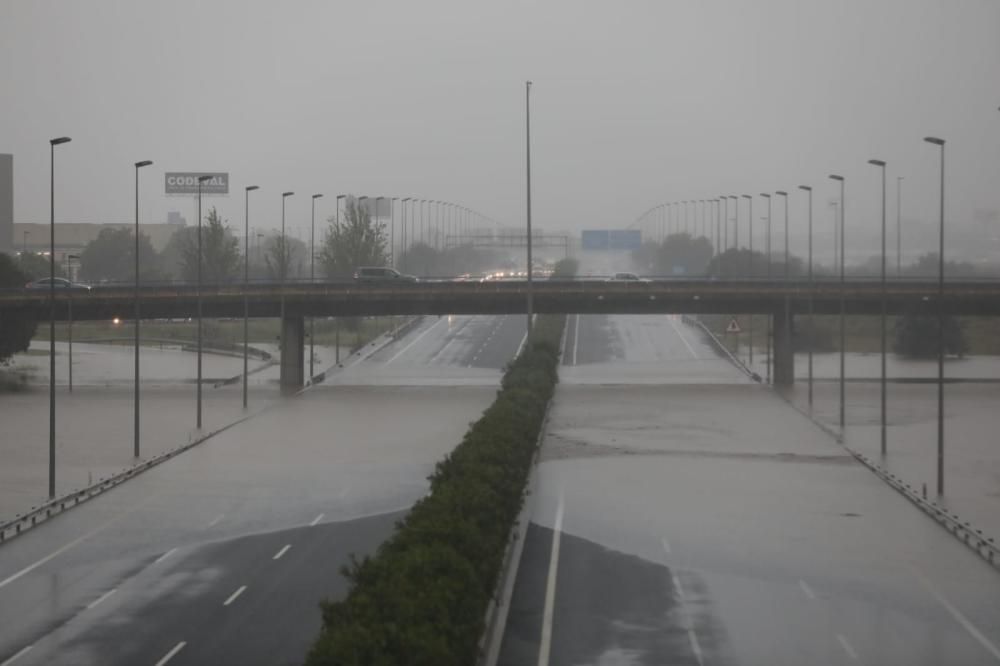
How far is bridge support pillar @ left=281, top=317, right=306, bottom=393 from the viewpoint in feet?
234

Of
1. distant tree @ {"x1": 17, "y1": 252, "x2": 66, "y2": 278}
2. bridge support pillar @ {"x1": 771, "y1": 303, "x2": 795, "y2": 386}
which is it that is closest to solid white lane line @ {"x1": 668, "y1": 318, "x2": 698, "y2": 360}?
bridge support pillar @ {"x1": 771, "y1": 303, "x2": 795, "y2": 386}

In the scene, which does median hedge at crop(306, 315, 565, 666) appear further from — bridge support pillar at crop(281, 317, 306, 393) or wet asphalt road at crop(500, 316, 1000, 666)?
bridge support pillar at crop(281, 317, 306, 393)

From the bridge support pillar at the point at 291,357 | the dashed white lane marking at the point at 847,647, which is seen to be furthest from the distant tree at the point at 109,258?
the dashed white lane marking at the point at 847,647

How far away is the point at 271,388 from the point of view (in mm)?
71062

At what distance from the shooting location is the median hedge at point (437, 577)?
45.9 ft

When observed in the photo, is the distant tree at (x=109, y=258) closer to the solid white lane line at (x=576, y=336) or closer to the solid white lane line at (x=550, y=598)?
the solid white lane line at (x=576, y=336)

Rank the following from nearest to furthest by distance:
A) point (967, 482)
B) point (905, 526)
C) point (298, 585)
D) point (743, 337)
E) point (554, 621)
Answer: point (554, 621) < point (298, 585) < point (905, 526) < point (967, 482) < point (743, 337)

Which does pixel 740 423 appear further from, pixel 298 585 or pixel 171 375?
pixel 171 375

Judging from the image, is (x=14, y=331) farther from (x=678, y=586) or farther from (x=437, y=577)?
(x=437, y=577)

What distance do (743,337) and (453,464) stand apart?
84.4 metres

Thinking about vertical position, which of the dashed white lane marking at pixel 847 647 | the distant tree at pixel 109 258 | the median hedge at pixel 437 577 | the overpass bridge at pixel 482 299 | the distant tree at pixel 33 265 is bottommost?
the dashed white lane marking at pixel 847 647

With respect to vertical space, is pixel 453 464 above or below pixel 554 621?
above

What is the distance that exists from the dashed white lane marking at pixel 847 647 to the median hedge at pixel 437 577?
5097mm

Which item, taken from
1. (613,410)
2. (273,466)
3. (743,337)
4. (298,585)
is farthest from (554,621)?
(743,337)
